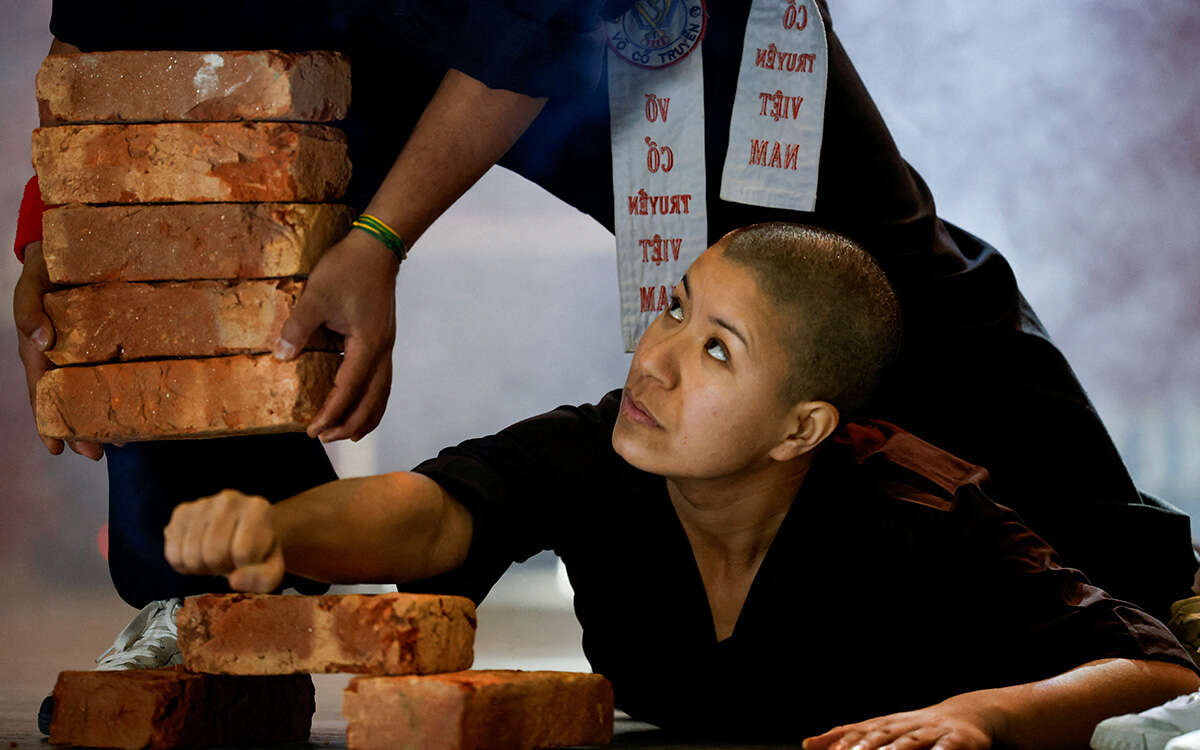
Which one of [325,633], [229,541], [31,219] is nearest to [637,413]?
[325,633]

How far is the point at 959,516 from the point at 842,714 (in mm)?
350

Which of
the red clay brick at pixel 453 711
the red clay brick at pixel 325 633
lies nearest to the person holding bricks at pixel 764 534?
the red clay brick at pixel 325 633

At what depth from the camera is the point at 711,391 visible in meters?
1.79

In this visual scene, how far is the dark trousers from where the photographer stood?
7.58ft

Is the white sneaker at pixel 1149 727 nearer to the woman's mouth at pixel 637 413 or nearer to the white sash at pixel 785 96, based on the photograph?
the woman's mouth at pixel 637 413

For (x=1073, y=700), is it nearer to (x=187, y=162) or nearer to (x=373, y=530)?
(x=373, y=530)

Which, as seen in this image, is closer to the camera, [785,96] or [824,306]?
[824,306]

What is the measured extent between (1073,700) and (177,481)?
1.56 metres

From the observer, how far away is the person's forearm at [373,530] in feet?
5.25

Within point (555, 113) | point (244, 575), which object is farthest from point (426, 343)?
point (244, 575)

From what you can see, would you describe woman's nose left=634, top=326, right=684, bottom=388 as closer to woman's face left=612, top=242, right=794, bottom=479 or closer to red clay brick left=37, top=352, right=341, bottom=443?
woman's face left=612, top=242, right=794, bottom=479

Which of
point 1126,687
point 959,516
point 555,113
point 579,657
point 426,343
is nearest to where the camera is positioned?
point 1126,687

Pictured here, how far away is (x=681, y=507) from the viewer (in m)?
1.94

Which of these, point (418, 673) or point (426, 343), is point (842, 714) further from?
point (426, 343)
